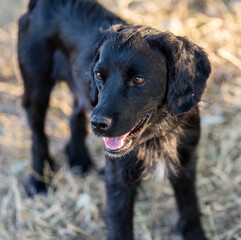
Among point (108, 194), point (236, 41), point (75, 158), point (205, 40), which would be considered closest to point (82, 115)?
point (75, 158)

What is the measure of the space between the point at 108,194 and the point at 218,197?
1.46 meters

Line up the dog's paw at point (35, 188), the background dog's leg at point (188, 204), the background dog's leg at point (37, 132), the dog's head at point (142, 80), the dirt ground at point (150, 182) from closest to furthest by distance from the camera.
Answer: the dog's head at point (142, 80), the background dog's leg at point (188, 204), the dirt ground at point (150, 182), the background dog's leg at point (37, 132), the dog's paw at point (35, 188)

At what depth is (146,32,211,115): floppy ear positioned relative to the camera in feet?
9.77

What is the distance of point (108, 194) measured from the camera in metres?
3.63

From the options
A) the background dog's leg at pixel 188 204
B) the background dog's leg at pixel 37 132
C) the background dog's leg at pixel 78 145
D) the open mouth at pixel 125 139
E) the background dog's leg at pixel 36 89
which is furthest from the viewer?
the background dog's leg at pixel 78 145

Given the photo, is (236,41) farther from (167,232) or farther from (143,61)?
(143,61)

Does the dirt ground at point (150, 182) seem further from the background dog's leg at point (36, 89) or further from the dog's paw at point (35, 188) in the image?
the background dog's leg at point (36, 89)

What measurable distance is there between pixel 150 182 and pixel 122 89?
1.95 metres

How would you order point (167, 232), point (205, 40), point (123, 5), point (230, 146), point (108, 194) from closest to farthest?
point (108, 194)
point (167, 232)
point (230, 146)
point (205, 40)
point (123, 5)

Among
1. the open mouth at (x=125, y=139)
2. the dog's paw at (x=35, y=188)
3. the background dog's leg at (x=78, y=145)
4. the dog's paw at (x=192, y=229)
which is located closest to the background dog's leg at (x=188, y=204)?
the dog's paw at (x=192, y=229)

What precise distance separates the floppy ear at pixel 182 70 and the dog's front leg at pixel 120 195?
0.69 metres

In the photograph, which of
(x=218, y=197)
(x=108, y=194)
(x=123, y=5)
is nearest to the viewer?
(x=108, y=194)

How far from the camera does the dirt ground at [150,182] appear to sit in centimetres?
429

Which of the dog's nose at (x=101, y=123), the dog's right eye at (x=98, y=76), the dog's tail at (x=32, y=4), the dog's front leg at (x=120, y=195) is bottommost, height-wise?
the dog's front leg at (x=120, y=195)
